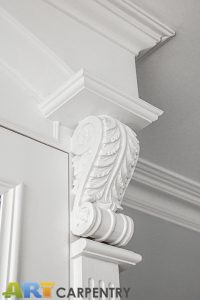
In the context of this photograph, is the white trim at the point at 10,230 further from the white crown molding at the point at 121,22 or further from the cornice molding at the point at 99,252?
the white crown molding at the point at 121,22

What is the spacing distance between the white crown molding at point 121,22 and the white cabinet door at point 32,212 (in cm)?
49

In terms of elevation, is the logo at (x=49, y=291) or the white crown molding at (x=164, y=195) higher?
the white crown molding at (x=164, y=195)

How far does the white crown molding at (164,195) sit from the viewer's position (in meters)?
2.22

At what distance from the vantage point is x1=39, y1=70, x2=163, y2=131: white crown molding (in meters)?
1.10

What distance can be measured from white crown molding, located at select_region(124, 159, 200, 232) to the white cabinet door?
111 cm

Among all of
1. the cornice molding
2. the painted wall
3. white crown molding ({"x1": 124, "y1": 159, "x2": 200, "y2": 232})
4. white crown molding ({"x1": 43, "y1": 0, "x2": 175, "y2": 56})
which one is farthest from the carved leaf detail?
the painted wall

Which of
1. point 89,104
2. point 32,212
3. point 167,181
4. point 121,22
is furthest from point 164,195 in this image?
point 32,212

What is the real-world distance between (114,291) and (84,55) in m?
0.69

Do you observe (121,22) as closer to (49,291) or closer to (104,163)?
(104,163)

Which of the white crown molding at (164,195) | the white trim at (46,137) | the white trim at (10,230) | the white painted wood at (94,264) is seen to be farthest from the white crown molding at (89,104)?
the white crown molding at (164,195)

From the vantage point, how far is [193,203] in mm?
2459

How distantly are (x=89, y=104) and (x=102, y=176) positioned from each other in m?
0.21

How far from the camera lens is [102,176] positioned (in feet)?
3.51

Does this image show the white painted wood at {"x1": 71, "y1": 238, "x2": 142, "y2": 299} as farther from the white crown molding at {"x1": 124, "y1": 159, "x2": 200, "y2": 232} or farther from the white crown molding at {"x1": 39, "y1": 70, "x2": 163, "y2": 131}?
the white crown molding at {"x1": 124, "y1": 159, "x2": 200, "y2": 232}
